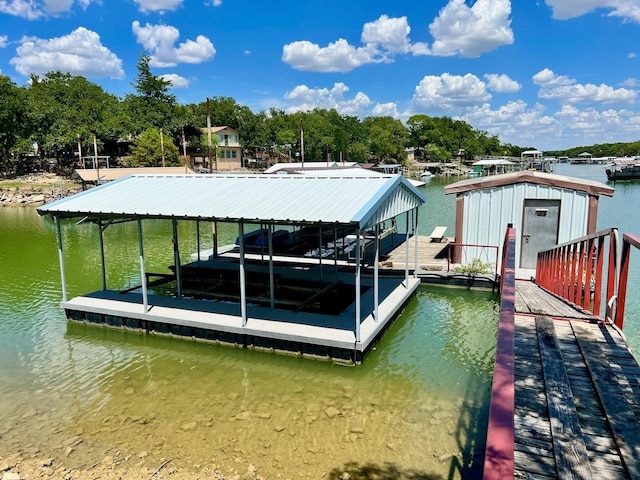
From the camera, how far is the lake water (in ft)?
21.7

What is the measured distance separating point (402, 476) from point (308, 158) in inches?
3175

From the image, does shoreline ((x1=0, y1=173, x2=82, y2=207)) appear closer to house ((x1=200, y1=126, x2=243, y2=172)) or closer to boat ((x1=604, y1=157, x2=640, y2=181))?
house ((x1=200, y1=126, x2=243, y2=172))

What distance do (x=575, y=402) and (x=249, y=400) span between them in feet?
18.9

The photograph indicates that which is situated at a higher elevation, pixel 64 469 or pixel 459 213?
pixel 459 213

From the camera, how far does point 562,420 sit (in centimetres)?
365

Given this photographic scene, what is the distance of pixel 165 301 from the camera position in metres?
12.2

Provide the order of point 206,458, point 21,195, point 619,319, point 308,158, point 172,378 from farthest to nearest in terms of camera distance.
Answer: point 308,158, point 21,195, point 172,378, point 206,458, point 619,319

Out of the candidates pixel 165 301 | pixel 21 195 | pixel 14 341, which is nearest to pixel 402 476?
pixel 165 301

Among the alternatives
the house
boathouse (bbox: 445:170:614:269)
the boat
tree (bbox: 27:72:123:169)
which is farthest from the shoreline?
the boat

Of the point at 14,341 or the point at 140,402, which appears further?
the point at 14,341

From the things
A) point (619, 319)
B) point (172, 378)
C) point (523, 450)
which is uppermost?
point (619, 319)

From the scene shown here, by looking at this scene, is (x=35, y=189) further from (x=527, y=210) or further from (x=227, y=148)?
(x=527, y=210)

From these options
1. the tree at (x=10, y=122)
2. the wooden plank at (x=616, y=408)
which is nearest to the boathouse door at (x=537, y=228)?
the wooden plank at (x=616, y=408)

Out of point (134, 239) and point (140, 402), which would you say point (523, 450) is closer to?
point (140, 402)
